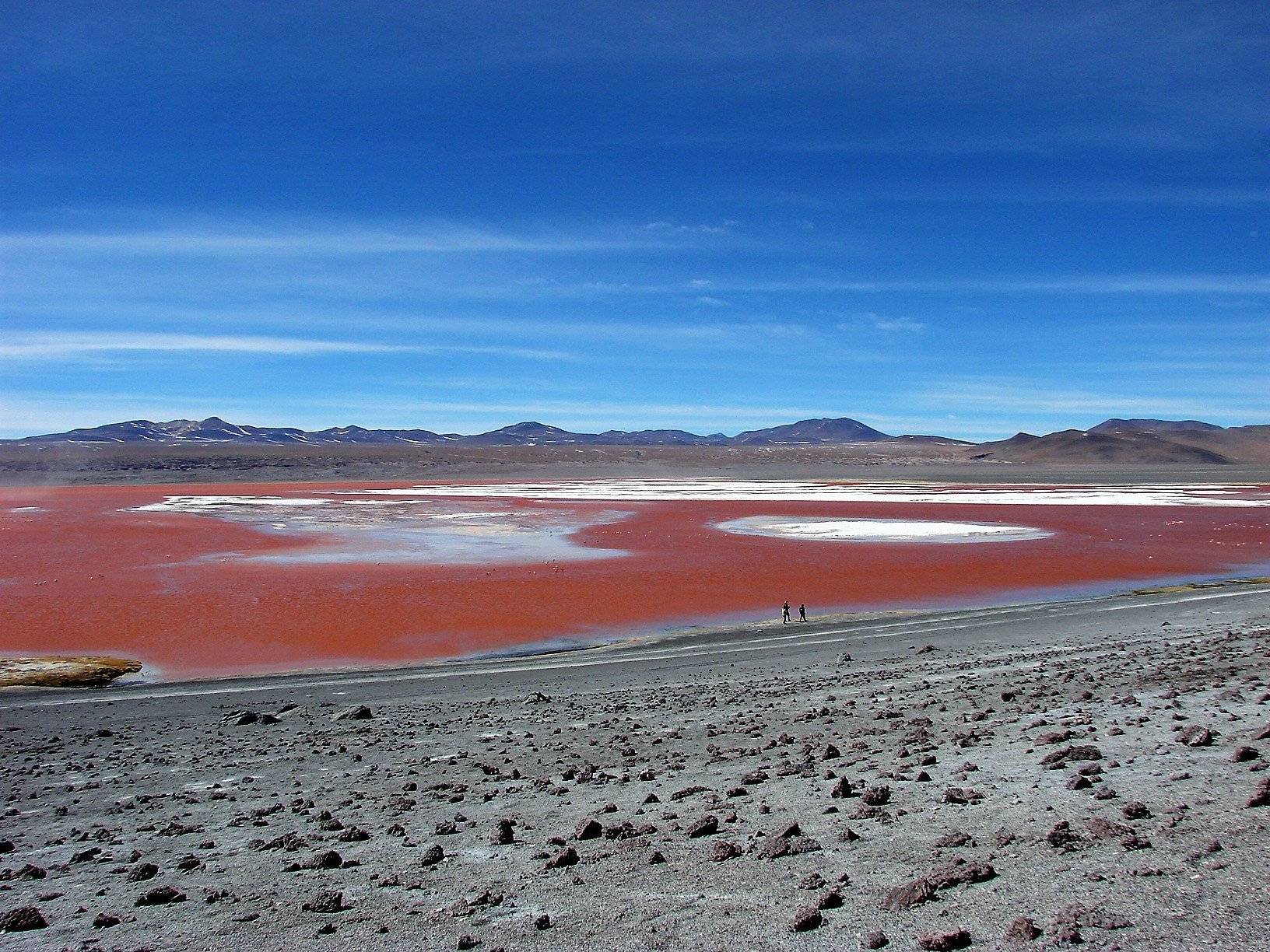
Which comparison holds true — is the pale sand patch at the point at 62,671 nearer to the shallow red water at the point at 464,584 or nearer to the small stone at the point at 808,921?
the shallow red water at the point at 464,584

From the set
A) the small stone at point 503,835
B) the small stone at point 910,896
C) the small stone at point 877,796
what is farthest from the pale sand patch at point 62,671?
the small stone at point 910,896

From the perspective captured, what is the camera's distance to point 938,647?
1616 cm

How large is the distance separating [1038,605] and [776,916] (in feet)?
60.9

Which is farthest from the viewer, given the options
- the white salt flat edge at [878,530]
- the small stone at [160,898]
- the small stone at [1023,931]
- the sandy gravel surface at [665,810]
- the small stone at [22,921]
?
the white salt flat edge at [878,530]

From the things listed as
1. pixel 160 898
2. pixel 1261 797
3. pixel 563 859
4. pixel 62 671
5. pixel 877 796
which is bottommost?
pixel 62 671

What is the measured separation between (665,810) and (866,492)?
62.8 metres

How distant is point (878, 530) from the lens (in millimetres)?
40062

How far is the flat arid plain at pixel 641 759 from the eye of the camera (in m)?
5.16

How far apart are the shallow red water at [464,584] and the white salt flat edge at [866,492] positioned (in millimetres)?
15758

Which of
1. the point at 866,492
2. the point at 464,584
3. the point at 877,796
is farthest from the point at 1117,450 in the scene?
the point at 877,796

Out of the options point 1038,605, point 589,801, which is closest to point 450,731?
point 589,801

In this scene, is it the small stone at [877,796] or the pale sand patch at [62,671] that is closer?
the small stone at [877,796]

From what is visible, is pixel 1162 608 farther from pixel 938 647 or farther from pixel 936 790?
pixel 936 790

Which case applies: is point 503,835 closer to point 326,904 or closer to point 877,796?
point 326,904
